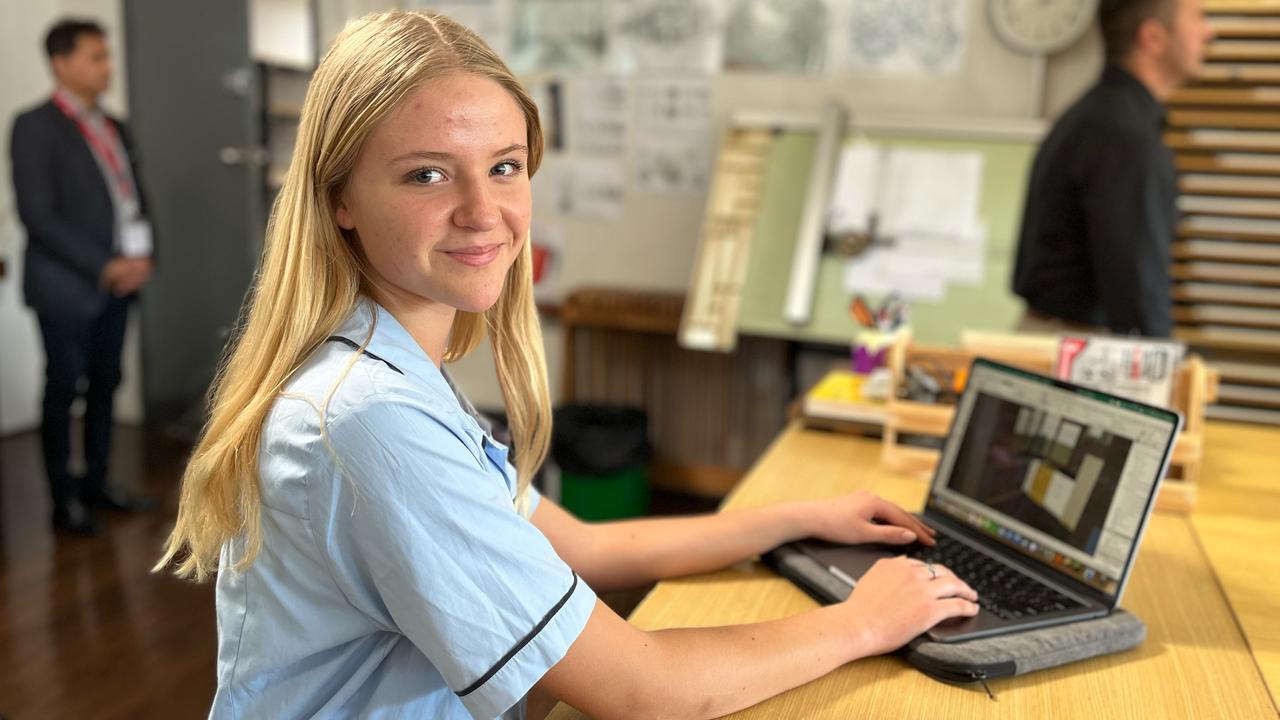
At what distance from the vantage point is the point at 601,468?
384 cm

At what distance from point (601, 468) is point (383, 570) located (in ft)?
9.65

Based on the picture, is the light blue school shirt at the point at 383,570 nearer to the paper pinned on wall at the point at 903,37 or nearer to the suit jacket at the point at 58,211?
the suit jacket at the point at 58,211

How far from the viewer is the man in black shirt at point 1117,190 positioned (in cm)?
255

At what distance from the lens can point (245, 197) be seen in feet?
15.8

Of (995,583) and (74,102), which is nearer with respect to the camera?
(995,583)

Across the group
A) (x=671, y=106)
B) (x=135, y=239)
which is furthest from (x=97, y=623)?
(x=671, y=106)

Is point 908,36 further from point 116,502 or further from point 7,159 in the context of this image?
point 7,159

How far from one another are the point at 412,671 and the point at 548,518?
16.3 inches

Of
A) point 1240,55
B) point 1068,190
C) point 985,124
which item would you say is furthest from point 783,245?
point 1240,55

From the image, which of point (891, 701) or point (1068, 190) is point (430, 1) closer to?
point (1068, 190)

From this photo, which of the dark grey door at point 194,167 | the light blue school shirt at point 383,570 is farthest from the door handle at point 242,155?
the light blue school shirt at point 383,570

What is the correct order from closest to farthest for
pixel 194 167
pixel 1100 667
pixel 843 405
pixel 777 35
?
pixel 1100 667 < pixel 843 405 < pixel 777 35 < pixel 194 167

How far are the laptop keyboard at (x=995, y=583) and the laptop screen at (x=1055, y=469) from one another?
1.6 inches

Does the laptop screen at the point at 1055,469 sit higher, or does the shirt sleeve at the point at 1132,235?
the shirt sleeve at the point at 1132,235
